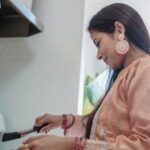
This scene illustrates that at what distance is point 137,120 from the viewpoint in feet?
2.23

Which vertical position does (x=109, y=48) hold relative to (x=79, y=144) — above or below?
above

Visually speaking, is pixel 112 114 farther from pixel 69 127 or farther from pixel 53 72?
pixel 53 72

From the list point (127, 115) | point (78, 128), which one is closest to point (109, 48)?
point (127, 115)

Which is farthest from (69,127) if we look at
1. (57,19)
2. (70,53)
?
(57,19)

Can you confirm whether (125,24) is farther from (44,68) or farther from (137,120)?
(44,68)

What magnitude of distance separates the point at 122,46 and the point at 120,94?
0.42 feet

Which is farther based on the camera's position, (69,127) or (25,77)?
(25,77)

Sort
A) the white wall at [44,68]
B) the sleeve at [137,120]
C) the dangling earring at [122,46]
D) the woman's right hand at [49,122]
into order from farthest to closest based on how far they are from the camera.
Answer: the white wall at [44,68]
the woman's right hand at [49,122]
the dangling earring at [122,46]
the sleeve at [137,120]

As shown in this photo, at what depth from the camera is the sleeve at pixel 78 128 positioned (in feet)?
3.27

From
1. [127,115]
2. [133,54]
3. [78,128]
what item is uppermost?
[133,54]

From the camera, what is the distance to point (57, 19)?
1.16 metres

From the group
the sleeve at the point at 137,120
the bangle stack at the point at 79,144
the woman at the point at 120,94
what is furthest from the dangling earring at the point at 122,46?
the bangle stack at the point at 79,144

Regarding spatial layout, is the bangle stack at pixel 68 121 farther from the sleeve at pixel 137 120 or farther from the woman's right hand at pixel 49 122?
the sleeve at pixel 137 120

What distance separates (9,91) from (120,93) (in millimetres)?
513
